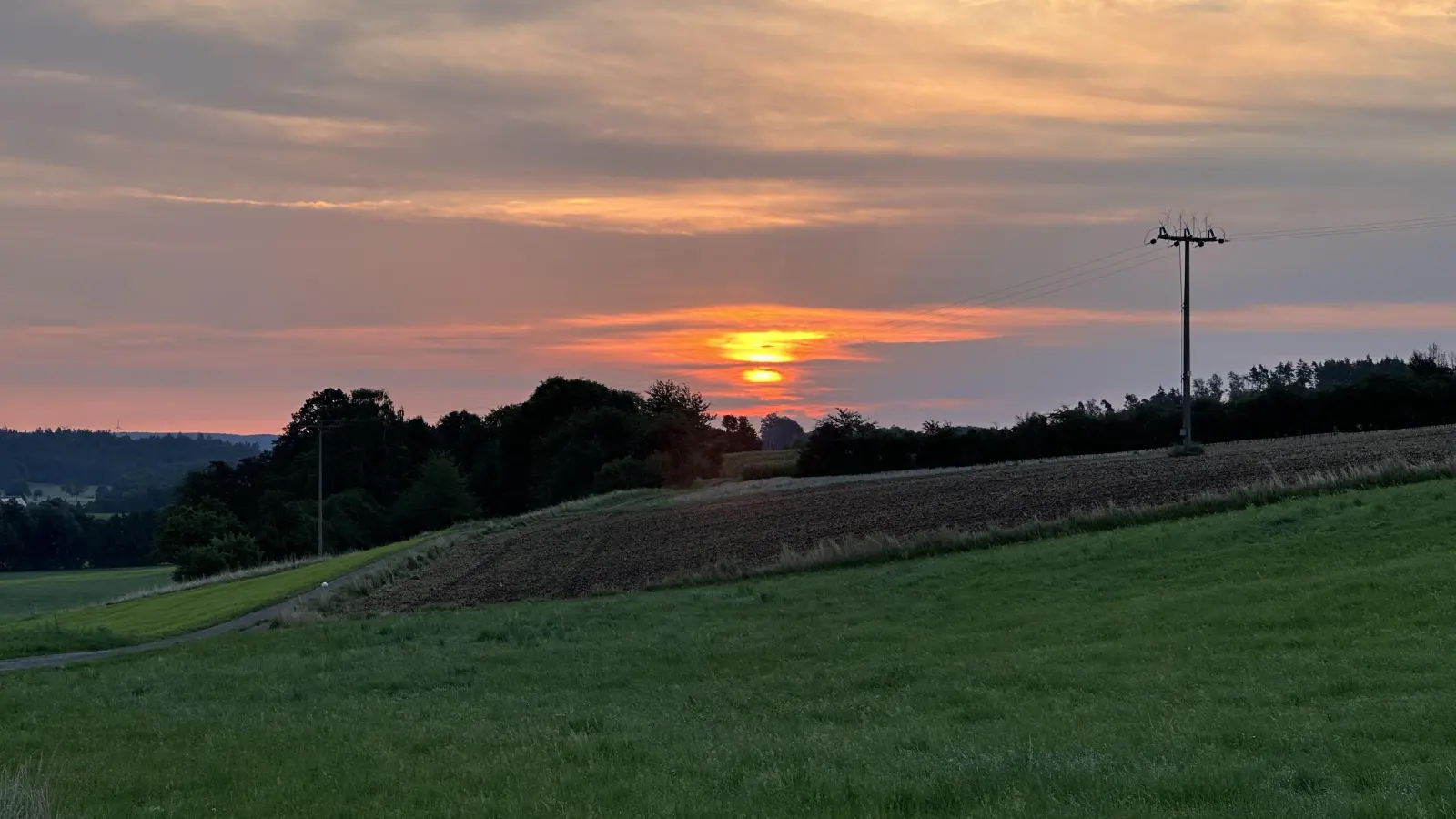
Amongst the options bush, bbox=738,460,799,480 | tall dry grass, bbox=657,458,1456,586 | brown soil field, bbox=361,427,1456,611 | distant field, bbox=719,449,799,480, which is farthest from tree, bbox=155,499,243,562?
tall dry grass, bbox=657,458,1456,586

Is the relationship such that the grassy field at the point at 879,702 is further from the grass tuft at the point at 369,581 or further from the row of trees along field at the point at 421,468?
the row of trees along field at the point at 421,468

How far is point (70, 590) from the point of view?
102 meters

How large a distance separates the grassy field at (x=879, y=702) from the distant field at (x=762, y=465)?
76.1 meters

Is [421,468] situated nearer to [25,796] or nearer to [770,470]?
[770,470]

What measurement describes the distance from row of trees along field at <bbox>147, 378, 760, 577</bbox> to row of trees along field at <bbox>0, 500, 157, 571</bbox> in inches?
1083

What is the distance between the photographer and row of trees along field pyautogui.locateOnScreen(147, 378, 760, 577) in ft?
392

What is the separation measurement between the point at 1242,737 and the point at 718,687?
8.93 metres

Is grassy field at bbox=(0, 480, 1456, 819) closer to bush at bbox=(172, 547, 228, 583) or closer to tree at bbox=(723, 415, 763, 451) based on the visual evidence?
bush at bbox=(172, 547, 228, 583)

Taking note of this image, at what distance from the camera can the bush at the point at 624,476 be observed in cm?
12306

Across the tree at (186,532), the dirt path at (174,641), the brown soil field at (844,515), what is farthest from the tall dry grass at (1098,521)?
the tree at (186,532)

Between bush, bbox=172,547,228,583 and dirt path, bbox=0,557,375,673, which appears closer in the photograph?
dirt path, bbox=0,557,375,673

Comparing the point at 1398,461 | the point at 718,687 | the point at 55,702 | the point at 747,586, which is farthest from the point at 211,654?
the point at 1398,461

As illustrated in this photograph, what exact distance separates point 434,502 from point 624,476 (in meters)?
22.6

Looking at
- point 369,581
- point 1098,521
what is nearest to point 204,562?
point 369,581
